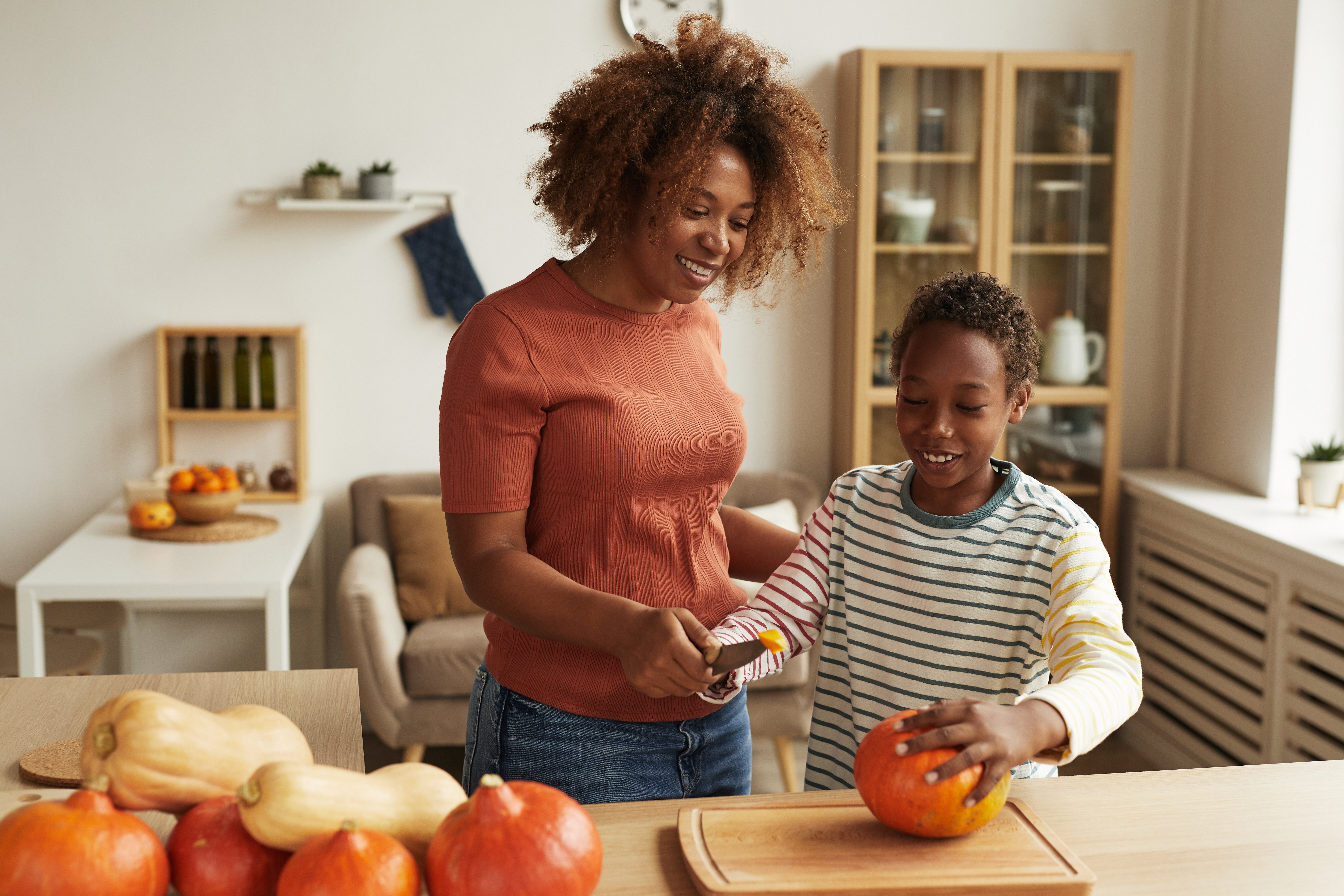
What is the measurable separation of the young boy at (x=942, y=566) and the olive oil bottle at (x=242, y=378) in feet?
7.53

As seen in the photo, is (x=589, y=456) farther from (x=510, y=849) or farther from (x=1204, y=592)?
(x=1204, y=592)

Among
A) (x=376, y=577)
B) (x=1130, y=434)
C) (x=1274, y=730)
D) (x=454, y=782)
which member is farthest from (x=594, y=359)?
(x=1130, y=434)

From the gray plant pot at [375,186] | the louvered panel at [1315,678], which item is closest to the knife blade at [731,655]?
the louvered panel at [1315,678]

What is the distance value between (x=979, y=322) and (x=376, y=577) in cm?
207

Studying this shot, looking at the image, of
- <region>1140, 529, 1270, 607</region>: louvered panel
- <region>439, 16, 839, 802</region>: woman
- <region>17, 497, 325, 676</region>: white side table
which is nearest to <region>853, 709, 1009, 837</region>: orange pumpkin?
<region>439, 16, 839, 802</region>: woman

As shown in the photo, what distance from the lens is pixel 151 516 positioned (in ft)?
9.11

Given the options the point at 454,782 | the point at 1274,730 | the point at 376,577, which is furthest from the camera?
the point at 376,577

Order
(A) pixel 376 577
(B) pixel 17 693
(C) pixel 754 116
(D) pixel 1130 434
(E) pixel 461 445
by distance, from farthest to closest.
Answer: (D) pixel 1130 434
(A) pixel 376 577
(B) pixel 17 693
(C) pixel 754 116
(E) pixel 461 445

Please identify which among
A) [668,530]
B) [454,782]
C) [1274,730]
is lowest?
[1274,730]

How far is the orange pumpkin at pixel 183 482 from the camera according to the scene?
9.25ft

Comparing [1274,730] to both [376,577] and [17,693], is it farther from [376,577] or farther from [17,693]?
[17,693]

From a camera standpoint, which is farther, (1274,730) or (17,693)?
(1274,730)

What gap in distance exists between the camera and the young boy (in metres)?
1.10

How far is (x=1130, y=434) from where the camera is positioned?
11.6 ft
